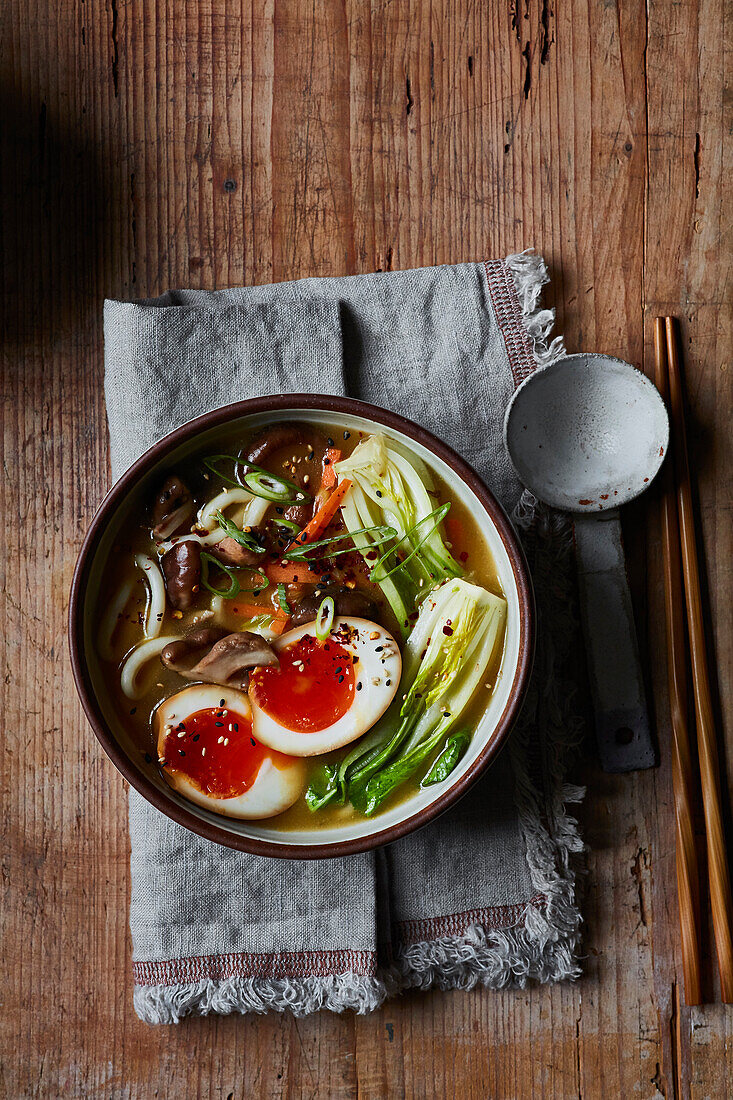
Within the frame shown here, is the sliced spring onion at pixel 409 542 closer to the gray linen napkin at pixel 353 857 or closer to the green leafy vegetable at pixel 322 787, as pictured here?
the gray linen napkin at pixel 353 857

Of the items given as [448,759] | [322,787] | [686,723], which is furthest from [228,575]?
[686,723]

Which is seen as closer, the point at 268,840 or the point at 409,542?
the point at 268,840

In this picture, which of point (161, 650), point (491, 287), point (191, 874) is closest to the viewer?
point (161, 650)

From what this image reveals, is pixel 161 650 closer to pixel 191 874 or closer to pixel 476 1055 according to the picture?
pixel 191 874

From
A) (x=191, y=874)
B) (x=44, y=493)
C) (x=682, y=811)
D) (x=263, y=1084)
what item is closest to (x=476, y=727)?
(x=682, y=811)

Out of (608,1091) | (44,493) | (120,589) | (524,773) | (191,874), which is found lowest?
(608,1091)

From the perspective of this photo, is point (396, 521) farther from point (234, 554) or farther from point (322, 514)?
point (234, 554)
